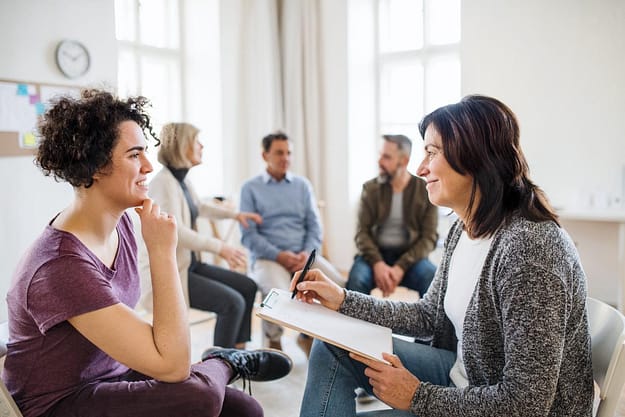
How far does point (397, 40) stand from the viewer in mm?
4637

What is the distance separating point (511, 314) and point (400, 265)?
177cm

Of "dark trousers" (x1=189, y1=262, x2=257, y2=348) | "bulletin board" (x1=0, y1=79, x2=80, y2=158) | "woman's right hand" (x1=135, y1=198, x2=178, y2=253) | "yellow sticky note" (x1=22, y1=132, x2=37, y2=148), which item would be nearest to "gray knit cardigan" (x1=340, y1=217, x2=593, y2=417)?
"woman's right hand" (x1=135, y1=198, x2=178, y2=253)

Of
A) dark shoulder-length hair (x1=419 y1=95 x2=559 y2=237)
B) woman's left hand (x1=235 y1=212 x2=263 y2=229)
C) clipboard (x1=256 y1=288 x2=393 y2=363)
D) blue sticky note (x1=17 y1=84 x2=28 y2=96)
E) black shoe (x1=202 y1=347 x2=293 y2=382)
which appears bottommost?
black shoe (x1=202 y1=347 x2=293 y2=382)

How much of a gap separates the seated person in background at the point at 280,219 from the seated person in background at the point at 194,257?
0.24 m

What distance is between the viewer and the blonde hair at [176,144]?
264cm

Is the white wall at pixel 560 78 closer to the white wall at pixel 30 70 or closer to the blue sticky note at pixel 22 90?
the white wall at pixel 30 70

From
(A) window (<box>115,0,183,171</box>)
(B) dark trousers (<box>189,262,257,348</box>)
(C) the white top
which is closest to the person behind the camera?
(C) the white top

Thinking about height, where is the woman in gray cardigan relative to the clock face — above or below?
below

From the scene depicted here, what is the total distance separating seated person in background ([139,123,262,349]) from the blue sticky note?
33.2 inches

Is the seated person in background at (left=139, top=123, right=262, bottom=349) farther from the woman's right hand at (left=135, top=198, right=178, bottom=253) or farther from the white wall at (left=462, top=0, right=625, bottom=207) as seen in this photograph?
the white wall at (left=462, top=0, right=625, bottom=207)

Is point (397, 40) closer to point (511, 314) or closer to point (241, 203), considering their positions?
point (241, 203)

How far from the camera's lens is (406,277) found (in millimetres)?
2865

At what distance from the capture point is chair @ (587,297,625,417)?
1.05 m

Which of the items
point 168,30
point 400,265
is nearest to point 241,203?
point 400,265
